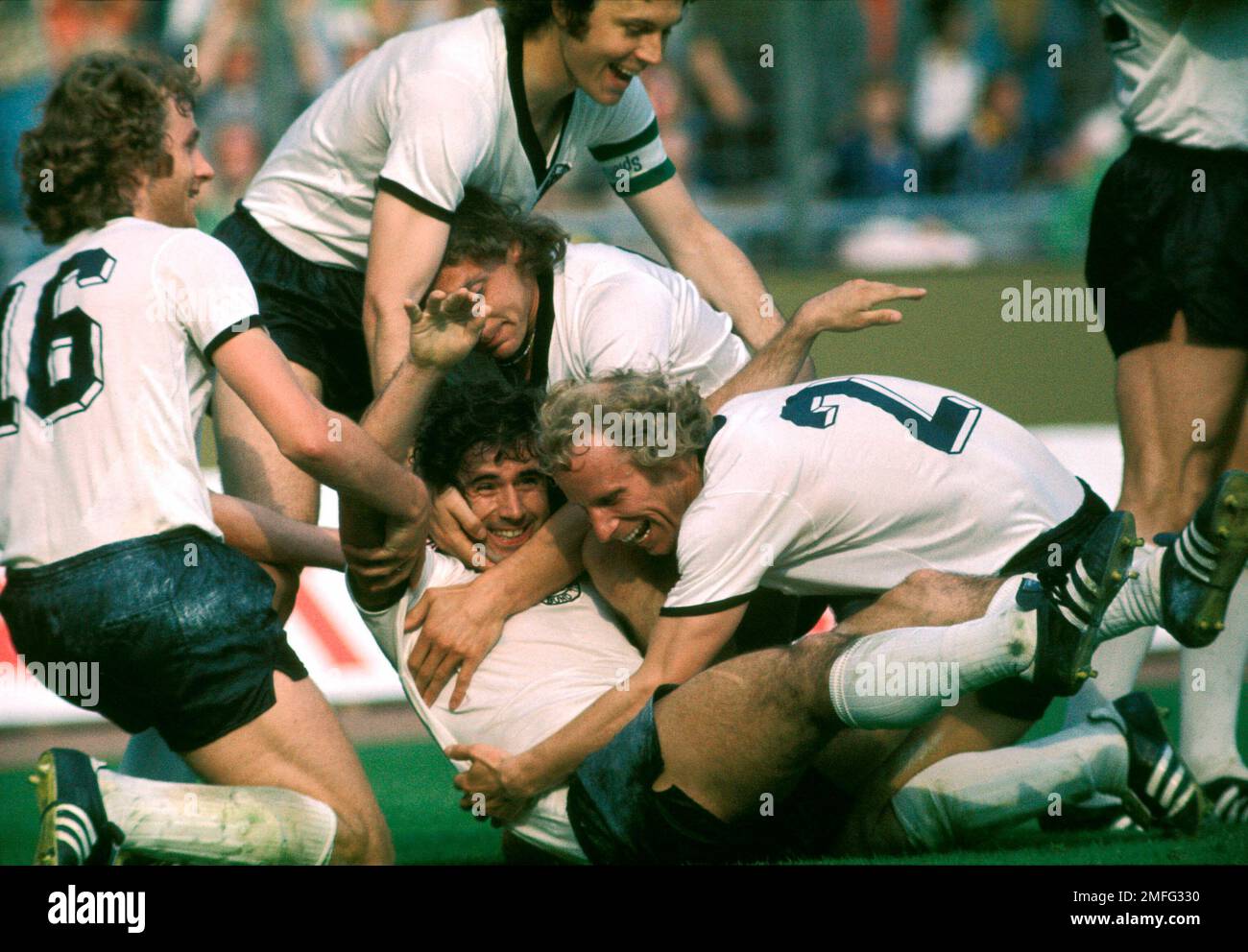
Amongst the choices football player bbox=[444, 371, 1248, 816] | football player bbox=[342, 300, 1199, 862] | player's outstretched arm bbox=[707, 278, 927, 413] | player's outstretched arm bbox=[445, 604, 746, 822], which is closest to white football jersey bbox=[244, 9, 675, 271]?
football player bbox=[342, 300, 1199, 862]

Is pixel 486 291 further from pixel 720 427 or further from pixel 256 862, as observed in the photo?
pixel 256 862

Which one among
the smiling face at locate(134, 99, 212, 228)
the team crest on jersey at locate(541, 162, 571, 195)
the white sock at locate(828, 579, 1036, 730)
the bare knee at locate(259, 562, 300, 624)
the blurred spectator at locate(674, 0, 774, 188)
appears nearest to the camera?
the white sock at locate(828, 579, 1036, 730)

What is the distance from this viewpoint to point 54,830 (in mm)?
3381

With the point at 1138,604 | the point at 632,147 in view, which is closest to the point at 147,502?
the point at 632,147

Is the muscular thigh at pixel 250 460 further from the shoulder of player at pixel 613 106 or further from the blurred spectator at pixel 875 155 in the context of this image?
the blurred spectator at pixel 875 155

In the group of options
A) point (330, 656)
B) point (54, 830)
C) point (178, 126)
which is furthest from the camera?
point (330, 656)

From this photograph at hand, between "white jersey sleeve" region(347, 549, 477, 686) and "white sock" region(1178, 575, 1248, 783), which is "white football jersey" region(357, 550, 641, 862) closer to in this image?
"white jersey sleeve" region(347, 549, 477, 686)

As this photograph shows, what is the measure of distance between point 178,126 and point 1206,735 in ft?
10.4

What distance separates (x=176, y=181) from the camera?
3.94m

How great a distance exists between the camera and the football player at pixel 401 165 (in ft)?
13.8

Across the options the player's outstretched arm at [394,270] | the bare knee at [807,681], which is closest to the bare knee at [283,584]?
the player's outstretched arm at [394,270]

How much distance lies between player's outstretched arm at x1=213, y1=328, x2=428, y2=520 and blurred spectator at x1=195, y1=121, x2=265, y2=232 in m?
5.02

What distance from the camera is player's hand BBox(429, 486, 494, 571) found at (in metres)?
4.35
